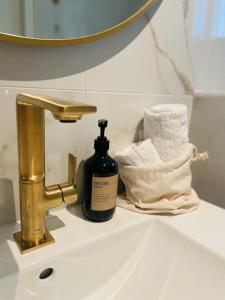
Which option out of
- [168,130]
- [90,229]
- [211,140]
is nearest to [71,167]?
[90,229]

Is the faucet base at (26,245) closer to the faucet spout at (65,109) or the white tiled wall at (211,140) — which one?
the faucet spout at (65,109)

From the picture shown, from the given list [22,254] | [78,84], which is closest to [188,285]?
[22,254]

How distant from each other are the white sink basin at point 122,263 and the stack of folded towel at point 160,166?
0.05 m

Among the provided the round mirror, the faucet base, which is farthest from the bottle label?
the round mirror

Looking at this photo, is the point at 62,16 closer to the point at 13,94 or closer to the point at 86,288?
the point at 13,94

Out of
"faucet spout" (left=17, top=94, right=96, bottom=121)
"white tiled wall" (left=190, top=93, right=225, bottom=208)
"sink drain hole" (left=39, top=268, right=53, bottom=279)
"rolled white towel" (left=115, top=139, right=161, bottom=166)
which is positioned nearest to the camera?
"faucet spout" (left=17, top=94, right=96, bottom=121)

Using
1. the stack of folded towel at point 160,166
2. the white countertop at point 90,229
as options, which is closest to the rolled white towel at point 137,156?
the stack of folded towel at point 160,166

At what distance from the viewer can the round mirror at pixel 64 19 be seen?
0.39 m

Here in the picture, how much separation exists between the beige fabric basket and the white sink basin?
0.04 meters

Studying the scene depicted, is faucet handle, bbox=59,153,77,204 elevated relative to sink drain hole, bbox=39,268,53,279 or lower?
elevated

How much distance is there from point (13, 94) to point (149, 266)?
1.35 ft

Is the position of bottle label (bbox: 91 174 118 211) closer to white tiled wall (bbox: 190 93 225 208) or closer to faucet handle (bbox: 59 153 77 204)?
faucet handle (bbox: 59 153 77 204)

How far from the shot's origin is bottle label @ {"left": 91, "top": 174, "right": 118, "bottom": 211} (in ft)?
1.53

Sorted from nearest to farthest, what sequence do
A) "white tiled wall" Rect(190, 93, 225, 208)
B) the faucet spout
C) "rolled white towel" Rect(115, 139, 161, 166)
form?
the faucet spout < "rolled white towel" Rect(115, 139, 161, 166) < "white tiled wall" Rect(190, 93, 225, 208)
